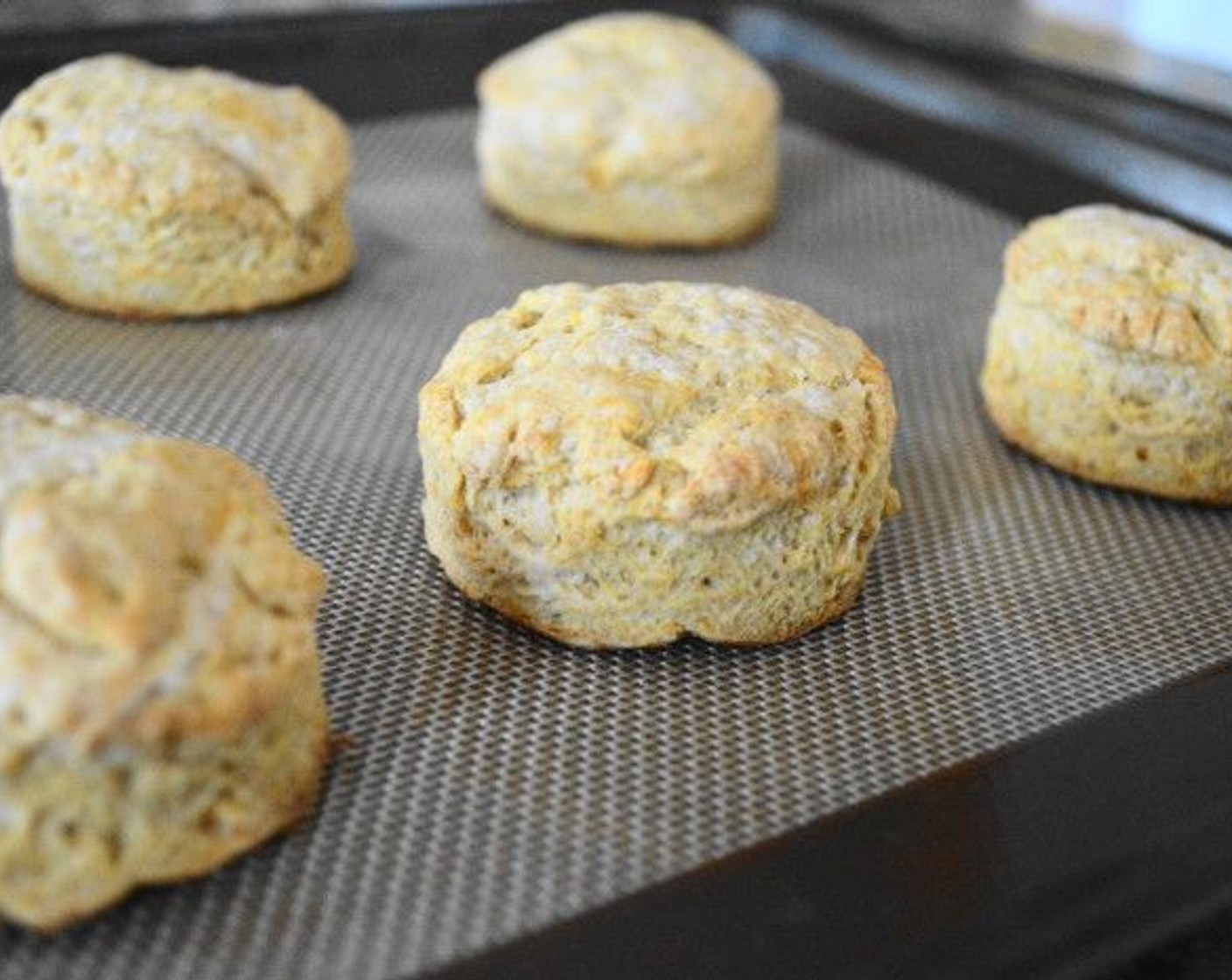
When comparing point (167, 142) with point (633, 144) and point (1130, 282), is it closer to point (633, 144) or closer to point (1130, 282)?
point (633, 144)

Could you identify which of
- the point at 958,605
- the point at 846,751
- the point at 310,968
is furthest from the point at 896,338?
the point at 310,968

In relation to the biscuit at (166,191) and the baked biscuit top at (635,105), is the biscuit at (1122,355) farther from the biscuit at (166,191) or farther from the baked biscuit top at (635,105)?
the biscuit at (166,191)

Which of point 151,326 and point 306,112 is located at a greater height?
point 306,112

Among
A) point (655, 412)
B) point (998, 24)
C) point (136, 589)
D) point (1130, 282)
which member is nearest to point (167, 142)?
point (655, 412)

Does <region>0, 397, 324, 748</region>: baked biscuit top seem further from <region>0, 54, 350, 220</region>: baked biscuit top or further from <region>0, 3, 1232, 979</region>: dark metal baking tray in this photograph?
<region>0, 54, 350, 220</region>: baked biscuit top

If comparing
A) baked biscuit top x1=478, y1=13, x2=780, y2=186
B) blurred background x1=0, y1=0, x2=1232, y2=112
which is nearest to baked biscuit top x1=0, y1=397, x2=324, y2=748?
baked biscuit top x1=478, y1=13, x2=780, y2=186

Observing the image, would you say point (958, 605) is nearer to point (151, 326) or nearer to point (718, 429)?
point (718, 429)
